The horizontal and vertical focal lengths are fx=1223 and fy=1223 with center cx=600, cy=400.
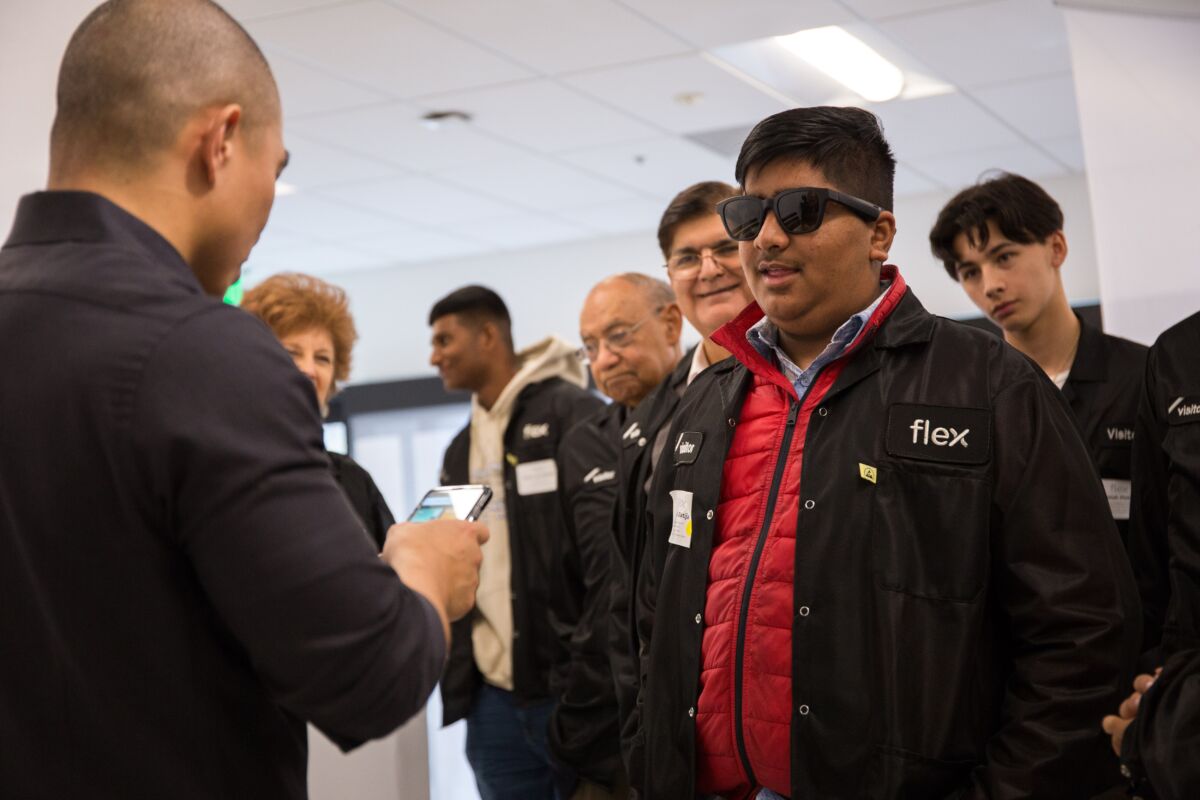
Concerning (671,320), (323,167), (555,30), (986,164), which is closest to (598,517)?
(671,320)

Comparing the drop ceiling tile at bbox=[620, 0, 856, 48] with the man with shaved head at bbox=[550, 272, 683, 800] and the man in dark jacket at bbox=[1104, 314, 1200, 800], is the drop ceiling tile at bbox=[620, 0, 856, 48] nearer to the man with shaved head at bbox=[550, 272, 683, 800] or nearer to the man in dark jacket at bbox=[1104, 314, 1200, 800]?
the man with shaved head at bbox=[550, 272, 683, 800]

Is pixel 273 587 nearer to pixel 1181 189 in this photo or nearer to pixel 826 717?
pixel 826 717

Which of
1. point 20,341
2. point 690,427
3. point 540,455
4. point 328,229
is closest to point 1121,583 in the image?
point 690,427

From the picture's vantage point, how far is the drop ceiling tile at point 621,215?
801cm

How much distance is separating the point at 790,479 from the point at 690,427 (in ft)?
0.98

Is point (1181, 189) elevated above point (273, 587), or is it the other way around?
point (1181, 189)

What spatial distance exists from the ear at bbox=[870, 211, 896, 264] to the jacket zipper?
0.29 metres

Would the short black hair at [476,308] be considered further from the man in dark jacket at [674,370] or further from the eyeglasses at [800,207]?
the eyeglasses at [800,207]

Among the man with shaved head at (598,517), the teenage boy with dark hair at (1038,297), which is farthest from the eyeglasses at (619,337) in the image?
the teenage boy with dark hair at (1038,297)

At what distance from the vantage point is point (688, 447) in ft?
6.77

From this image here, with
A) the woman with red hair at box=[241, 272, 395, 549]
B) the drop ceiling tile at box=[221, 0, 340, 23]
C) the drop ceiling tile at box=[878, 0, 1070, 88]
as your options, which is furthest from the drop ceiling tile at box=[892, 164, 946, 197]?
the woman with red hair at box=[241, 272, 395, 549]

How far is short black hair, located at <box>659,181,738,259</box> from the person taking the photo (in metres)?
2.97

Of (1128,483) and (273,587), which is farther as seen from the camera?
(1128,483)

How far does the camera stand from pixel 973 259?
302 centimetres
